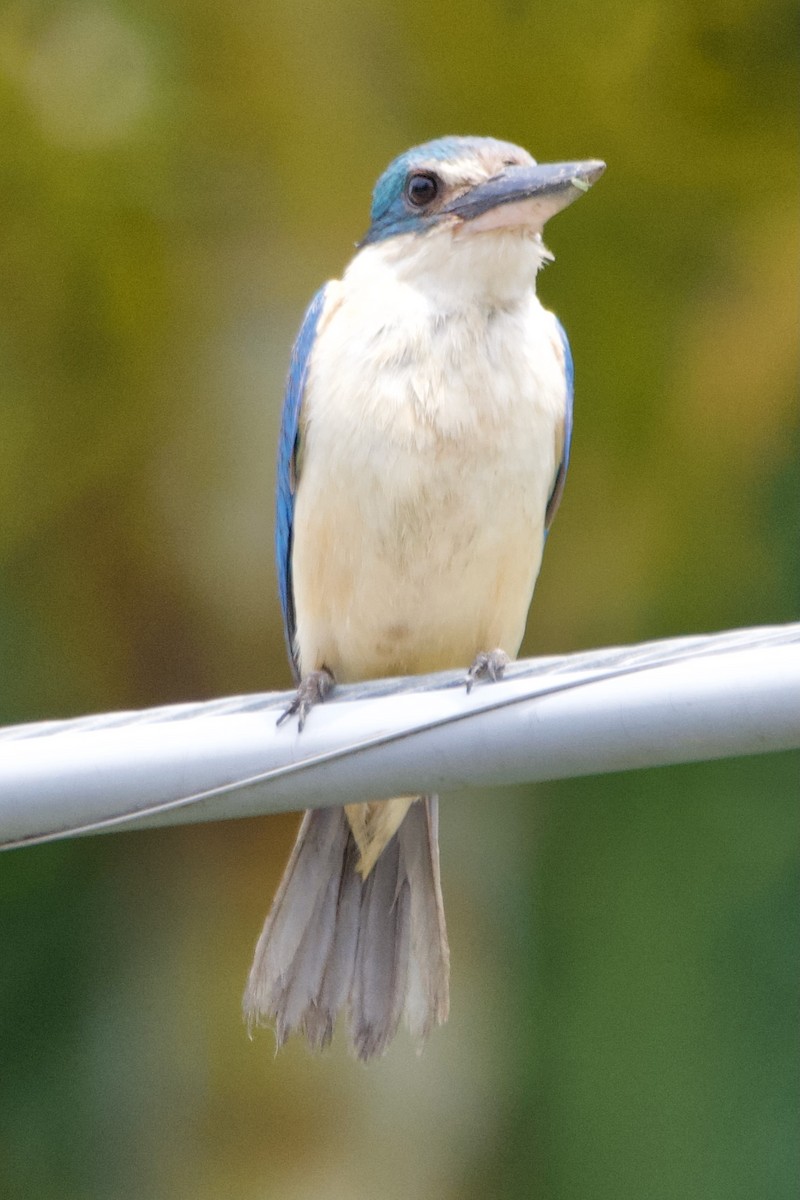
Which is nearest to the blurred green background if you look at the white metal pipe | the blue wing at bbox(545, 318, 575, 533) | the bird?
the blue wing at bbox(545, 318, 575, 533)

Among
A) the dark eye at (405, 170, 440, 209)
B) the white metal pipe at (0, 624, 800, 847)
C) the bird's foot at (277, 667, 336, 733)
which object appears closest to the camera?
the white metal pipe at (0, 624, 800, 847)

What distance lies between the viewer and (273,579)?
18.5 feet

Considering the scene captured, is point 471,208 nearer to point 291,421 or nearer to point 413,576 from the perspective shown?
point 291,421

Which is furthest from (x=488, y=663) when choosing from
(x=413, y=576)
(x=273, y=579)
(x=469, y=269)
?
(x=273, y=579)

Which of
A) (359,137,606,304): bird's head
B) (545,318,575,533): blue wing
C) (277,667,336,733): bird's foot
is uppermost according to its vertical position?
(359,137,606,304): bird's head

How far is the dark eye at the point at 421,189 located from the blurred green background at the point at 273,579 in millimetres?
2216

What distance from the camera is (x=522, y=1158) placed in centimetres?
534

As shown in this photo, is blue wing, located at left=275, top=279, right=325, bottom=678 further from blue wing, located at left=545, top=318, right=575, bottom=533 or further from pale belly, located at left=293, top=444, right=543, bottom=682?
blue wing, located at left=545, top=318, right=575, bottom=533

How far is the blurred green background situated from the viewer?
5.27 m

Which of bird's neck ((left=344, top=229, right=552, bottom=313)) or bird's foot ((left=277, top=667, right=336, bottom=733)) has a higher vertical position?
bird's neck ((left=344, top=229, right=552, bottom=313))

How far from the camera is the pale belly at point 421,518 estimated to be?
3.03 meters

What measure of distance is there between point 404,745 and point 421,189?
1.81 metres

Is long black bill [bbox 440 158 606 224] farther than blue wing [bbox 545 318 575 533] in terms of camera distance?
No

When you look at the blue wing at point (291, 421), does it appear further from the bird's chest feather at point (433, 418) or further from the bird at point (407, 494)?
the bird's chest feather at point (433, 418)
